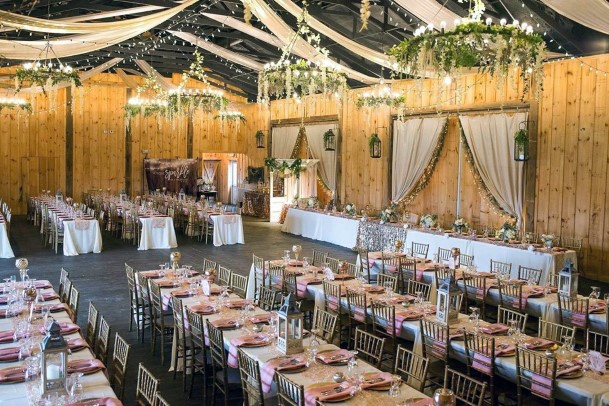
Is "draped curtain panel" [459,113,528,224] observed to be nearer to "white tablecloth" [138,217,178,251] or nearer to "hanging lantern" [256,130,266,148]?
"white tablecloth" [138,217,178,251]

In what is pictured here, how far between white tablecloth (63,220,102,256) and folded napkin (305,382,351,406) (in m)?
10.5

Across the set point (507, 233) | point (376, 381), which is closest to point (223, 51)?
point (507, 233)

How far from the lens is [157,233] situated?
14664 millimetres

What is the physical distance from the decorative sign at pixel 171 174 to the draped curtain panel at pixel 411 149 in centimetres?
1025

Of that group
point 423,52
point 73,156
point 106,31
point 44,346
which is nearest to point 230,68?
point 73,156

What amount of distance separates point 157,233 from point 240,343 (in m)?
9.84

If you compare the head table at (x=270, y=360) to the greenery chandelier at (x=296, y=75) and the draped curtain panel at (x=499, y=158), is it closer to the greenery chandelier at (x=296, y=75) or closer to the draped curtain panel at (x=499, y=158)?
the greenery chandelier at (x=296, y=75)

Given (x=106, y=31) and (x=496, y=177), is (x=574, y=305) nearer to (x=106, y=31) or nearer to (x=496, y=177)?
(x=496, y=177)

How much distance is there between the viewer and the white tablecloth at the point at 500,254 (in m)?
10.5

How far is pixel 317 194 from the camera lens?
20.1 m

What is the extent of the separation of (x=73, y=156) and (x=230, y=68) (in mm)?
6668

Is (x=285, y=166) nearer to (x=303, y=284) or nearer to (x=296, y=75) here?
(x=296, y=75)

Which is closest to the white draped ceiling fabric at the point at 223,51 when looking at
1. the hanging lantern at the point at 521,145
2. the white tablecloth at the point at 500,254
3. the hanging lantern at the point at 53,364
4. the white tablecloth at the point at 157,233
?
the white tablecloth at the point at 157,233

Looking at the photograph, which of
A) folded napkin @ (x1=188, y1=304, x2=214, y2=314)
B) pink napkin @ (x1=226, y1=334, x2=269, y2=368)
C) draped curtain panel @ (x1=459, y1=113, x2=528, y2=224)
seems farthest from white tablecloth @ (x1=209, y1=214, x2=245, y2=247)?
pink napkin @ (x1=226, y1=334, x2=269, y2=368)
